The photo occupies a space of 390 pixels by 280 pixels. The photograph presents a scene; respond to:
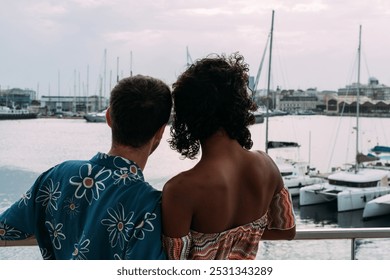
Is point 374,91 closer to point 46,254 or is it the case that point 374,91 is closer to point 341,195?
point 341,195

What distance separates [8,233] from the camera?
1.09 metres

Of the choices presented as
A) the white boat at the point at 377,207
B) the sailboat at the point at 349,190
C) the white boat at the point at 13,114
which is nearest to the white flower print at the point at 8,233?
the white boat at the point at 377,207

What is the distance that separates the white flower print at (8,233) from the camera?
1.08 meters

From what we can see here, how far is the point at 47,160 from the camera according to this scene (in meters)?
31.4

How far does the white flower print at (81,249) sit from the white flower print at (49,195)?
8cm

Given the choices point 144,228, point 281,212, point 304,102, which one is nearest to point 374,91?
point 304,102

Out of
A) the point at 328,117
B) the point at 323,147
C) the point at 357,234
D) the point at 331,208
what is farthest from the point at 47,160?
the point at 328,117

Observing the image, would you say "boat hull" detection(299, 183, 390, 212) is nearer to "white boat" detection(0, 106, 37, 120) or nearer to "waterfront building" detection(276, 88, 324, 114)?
"waterfront building" detection(276, 88, 324, 114)

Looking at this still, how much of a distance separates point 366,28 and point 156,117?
994 inches

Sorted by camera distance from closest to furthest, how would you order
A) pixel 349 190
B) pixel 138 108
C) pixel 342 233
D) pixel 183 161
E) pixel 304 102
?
pixel 138 108 < pixel 342 233 < pixel 183 161 < pixel 349 190 < pixel 304 102

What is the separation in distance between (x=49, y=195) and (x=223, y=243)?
0.33 meters

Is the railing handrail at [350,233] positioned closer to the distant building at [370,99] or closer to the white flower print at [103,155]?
the white flower print at [103,155]
